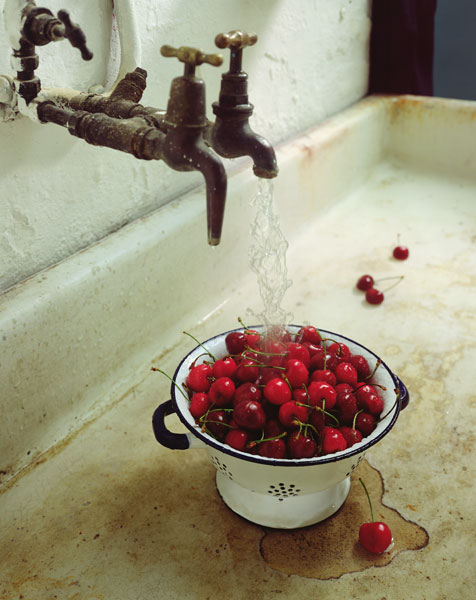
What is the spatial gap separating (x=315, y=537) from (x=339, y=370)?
0.21m

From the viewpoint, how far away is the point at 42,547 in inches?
28.9

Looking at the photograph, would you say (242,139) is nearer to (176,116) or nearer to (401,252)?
(176,116)

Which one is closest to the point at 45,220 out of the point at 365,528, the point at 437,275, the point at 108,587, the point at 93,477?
the point at 93,477

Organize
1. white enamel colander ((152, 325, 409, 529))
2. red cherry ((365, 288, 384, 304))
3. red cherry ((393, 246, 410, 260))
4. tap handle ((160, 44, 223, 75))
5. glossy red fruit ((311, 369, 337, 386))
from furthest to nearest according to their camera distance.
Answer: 1. red cherry ((393, 246, 410, 260))
2. red cherry ((365, 288, 384, 304))
3. glossy red fruit ((311, 369, 337, 386))
4. white enamel colander ((152, 325, 409, 529))
5. tap handle ((160, 44, 223, 75))

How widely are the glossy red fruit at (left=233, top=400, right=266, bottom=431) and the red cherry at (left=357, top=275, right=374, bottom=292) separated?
0.56 m

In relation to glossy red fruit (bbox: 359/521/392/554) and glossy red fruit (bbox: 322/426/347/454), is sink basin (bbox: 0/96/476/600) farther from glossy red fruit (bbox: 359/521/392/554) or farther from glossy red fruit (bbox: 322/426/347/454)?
glossy red fruit (bbox: 322/426/347/454)

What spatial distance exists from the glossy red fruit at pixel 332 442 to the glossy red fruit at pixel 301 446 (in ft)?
0.04

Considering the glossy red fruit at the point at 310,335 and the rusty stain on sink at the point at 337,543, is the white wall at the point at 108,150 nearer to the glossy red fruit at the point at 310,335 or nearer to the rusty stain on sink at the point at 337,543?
the glossy red fruit at the point at 310,335

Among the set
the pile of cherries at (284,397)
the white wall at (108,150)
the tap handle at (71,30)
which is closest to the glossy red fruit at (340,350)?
the pile of cherries at (284,397)

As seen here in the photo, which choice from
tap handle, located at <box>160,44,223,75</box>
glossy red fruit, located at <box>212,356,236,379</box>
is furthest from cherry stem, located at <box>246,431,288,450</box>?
tap handle, located at <box>160,44,223,75</box>

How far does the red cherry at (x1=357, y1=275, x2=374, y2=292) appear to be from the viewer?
1.20 meters

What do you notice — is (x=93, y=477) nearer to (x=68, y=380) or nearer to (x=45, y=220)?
(x=68, y=380)

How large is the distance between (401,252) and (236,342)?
61 cm

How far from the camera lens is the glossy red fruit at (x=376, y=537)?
0.72m
